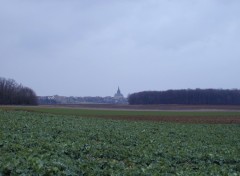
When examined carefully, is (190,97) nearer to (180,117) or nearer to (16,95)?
(16,95)

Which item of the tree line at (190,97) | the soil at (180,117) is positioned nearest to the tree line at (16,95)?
the soil at (180,117)

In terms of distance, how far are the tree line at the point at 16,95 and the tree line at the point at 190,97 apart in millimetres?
42494

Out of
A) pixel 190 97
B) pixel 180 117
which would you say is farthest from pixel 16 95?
pixel 180 117

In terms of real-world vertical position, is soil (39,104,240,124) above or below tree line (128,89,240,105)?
below

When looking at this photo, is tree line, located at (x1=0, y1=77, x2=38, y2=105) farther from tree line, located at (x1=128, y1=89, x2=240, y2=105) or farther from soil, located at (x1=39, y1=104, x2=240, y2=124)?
tree line, located at (x1=128, y1=89, x2=240, y2=105)

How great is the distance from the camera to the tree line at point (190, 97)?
142m

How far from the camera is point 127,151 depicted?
16.8m

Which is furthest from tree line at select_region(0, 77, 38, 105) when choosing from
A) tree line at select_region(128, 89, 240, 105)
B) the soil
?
tree line at select_region(128, 89, 240, 105)

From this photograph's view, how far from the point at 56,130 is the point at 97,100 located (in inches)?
6314

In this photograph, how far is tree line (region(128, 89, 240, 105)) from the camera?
467ft

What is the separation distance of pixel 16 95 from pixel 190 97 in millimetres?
65826

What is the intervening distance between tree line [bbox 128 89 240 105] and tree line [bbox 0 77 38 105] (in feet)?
139

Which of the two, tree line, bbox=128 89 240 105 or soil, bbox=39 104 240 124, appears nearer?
soil, bbox=39 104 240 124

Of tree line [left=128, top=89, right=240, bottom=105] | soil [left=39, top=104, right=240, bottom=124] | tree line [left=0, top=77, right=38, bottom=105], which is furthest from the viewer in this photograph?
tree line [left=128, top=89, right=240, bottom=105]
